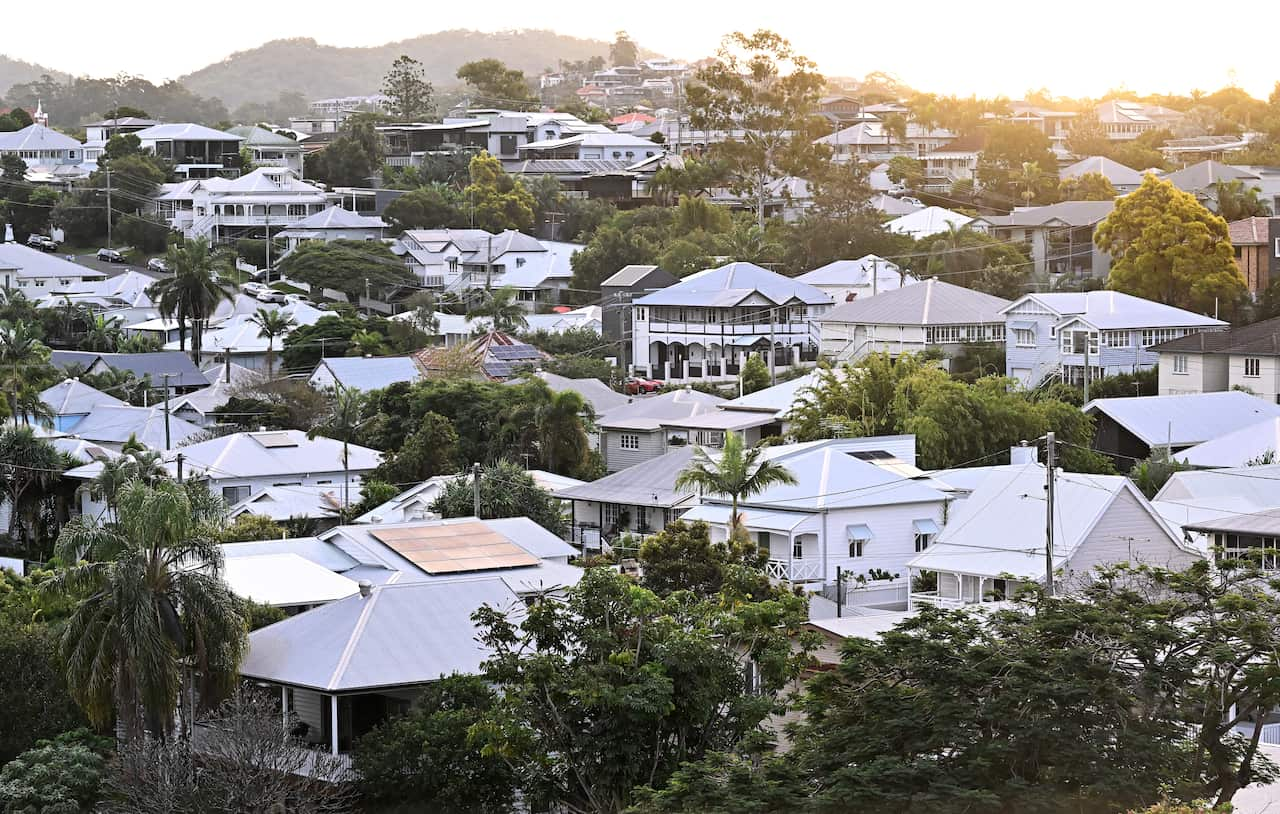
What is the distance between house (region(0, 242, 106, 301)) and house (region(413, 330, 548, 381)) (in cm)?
2767

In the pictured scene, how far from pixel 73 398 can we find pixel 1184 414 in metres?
32.4

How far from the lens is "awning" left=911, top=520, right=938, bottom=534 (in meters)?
39.2

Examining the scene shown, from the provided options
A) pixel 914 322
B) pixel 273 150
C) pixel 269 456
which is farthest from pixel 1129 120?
pixel 269 456

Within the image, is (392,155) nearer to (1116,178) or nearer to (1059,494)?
(1116,178)

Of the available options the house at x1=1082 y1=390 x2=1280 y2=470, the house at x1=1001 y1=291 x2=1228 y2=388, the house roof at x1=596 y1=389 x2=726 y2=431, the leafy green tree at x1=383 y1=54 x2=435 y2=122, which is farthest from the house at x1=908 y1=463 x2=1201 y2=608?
the leafy green tree at x1=383 y1=54 x2=435 y2=122

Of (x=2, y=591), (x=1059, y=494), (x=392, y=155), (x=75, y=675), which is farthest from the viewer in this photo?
(x=392, y=155)

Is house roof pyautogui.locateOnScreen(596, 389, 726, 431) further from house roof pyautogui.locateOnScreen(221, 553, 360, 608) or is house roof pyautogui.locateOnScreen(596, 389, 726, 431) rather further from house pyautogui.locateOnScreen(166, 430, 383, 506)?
house roof pyautogui.locateOnScreen(221, 553, 360, 608)

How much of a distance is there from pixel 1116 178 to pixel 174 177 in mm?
50436

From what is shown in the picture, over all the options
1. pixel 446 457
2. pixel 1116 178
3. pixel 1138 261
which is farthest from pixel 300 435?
pixel 1116 178

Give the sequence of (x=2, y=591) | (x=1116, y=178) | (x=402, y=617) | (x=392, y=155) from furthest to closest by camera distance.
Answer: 1. (x=392, y=155)
2. (x=1116, y=178)
3. (x=2, y=591)
4. (x=402, y=617)

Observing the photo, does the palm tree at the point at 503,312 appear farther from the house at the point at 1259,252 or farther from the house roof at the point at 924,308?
the house at the point at 1259,252

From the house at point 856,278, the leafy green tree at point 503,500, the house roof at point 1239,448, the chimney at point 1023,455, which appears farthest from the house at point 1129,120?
the leafy green tree at point 503,500

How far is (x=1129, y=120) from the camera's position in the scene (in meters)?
130

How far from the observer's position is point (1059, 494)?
35750mm
